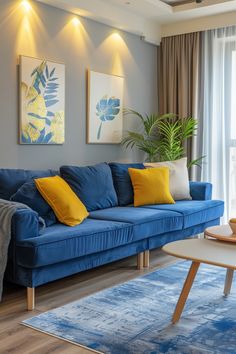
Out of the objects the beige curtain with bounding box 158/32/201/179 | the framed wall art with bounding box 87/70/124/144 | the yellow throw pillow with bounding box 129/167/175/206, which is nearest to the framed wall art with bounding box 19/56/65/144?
the framed wall art with bounding box 87/70/124/144

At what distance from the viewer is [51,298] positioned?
10.8ft

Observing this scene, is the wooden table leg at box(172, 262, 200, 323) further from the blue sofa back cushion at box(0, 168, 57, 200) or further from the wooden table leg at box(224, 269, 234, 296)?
the blue sofa back cushion at box(0, 168, 57, 200)

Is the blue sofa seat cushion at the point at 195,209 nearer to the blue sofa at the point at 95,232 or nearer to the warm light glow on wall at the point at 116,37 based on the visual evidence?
the blue sofa at the point at 95,232

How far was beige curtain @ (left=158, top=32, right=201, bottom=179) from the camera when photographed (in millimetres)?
5625

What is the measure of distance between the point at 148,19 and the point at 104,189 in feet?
7.72

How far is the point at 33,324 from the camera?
2795 millimetres

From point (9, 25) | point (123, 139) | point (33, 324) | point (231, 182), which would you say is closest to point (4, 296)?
point (33, 324)

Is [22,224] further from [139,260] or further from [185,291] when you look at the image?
[139,260]

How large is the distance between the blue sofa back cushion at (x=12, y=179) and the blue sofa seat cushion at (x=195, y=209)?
126 centimetres

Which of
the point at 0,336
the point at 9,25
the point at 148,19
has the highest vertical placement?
the point at 148,19

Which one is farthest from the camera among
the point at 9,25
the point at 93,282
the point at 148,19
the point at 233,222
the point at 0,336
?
the point at 148,19

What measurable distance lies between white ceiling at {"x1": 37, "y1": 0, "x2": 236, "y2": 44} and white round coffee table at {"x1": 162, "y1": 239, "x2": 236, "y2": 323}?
263 centimetres

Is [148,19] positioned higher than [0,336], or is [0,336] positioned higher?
[148,19]

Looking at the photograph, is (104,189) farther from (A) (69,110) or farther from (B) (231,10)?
(B) (231,10)
